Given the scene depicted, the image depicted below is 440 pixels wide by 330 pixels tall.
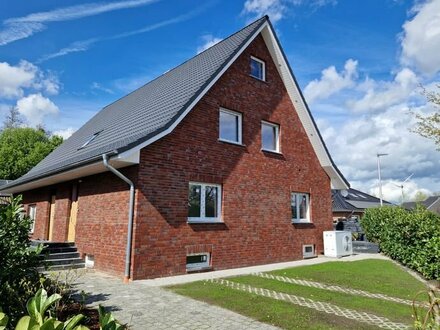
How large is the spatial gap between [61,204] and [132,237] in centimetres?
655

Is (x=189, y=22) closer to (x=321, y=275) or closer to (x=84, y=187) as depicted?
(x=84, y=187)

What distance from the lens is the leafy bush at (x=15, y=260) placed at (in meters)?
4.86

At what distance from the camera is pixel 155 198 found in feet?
32.1

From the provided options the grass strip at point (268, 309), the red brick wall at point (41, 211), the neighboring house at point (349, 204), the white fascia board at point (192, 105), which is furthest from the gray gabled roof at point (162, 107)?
the neighboring house at point (349, 204)

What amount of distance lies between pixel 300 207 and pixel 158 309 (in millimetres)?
10363

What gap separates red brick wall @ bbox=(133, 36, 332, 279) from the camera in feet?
32.1

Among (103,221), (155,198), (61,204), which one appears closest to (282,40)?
(155,198)

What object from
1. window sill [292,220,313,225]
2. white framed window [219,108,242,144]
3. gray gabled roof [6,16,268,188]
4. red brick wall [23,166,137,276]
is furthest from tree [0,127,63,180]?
window sill [292,220,313,225]

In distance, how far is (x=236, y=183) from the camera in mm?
12297

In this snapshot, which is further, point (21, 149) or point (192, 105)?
point (21, 149)

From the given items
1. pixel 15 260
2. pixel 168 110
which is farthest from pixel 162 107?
pixel 15 260

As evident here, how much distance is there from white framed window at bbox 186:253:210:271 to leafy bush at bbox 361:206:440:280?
6.73m

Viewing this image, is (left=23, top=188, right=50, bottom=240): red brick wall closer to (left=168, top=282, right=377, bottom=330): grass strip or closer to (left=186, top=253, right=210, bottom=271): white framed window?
(left=186, top=253, right=210, bottom=271): white framed window

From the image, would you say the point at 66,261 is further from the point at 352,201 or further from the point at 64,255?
the point at 352,201
